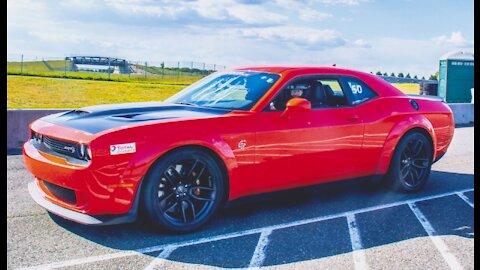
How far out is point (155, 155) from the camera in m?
4.30

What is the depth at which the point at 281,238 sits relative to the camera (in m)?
4.60

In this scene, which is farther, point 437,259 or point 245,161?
point 245,161

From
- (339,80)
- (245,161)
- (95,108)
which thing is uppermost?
(339,80)

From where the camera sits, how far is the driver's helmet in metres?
5.41

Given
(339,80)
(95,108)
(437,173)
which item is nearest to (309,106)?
(339,80)

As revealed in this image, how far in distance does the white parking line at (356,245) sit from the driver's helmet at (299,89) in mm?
1344

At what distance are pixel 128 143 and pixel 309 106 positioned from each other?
71.4 inches

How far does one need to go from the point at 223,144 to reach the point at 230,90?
0.96 metres

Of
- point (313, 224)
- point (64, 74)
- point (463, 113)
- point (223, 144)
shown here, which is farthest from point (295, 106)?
point (64, 74)

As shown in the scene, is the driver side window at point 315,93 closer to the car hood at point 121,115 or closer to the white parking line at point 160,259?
the car hood at point 121,115

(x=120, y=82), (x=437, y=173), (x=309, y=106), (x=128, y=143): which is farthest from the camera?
(x=120, y=82)

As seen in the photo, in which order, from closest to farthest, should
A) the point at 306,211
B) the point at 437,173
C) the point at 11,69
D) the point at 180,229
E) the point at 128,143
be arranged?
the point at 128,143 → the point at 180,229 → the point at 306,211 → the point at 437,173 → the point at 11,69

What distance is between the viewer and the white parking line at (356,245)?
159 inches
